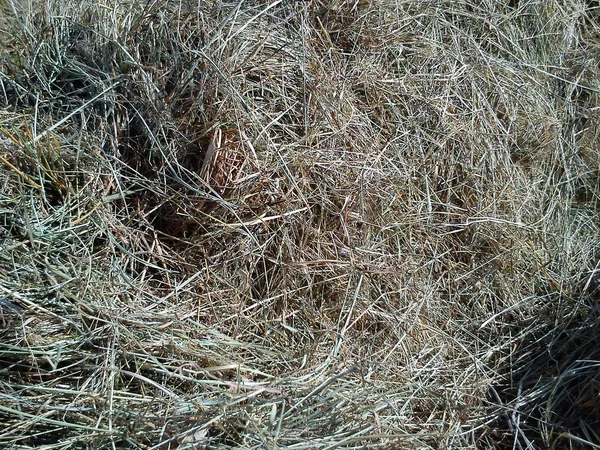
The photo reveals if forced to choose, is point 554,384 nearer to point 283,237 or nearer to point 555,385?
point 555,385

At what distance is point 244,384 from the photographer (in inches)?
66.8

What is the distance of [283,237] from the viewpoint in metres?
2.01

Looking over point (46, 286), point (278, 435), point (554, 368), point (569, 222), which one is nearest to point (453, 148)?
point (569, 222)

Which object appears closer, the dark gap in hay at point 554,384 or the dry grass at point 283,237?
the dry grass at point 283,237

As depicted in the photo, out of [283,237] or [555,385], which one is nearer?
[555,385]

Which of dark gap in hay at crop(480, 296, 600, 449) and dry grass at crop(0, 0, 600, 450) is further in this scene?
dark gap in hay at crop(480, 296, 600, 449)

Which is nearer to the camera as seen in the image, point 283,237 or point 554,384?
point 554,384

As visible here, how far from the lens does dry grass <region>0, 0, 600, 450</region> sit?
1.70m

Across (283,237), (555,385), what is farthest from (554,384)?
A: (283,237)

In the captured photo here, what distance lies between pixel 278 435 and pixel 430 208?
0.88 meters

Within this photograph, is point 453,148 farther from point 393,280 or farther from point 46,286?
point 46,286

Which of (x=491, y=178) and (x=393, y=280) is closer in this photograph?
(x=393, y=280)

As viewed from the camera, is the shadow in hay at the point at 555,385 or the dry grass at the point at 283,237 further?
the shadow in hay at the point at 555,385

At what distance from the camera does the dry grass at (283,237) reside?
170 centimetres
